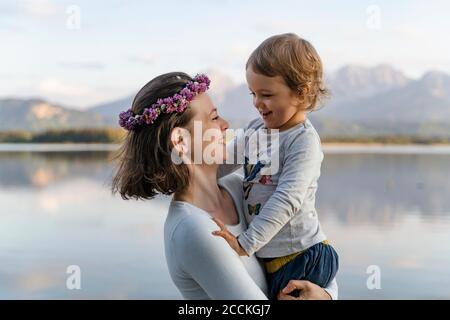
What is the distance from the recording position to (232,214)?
2025mm

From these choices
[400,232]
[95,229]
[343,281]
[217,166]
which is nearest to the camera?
[217,166]

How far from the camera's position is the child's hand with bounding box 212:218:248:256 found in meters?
1.86

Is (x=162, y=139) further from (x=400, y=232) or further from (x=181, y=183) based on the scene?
(x=400, y=232)

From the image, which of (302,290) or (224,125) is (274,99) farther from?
(302,290)

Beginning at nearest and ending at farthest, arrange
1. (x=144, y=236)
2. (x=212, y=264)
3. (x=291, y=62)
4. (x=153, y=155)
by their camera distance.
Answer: (x=212, y=264) → (x=153, y=155) → (x=291, y=62) → (x=144, y=236)

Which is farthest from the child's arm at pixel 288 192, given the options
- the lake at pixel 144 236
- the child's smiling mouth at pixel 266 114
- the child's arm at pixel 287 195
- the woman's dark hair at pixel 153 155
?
the lake at pixel 144 236

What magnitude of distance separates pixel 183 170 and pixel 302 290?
45cm

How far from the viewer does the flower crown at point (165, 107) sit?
1917 mm

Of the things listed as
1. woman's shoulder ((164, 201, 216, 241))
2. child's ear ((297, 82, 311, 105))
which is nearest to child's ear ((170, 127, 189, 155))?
woman's shoulder ((164, 201, 216, 241))

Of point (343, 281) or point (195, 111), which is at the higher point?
point (195, 111)

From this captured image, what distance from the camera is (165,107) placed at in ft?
6.28

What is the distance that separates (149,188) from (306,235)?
17.5 inches

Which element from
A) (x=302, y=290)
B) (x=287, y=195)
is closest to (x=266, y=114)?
(x=287, y=195)

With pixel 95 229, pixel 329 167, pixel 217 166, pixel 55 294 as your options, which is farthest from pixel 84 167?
pixel 217 166
